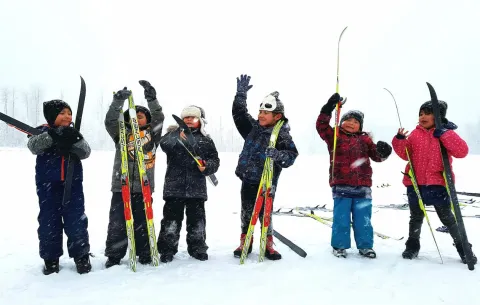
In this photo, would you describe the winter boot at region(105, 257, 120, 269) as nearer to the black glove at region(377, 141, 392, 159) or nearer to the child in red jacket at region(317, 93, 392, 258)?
the child in red jacket at region(317, 93, 392, 258)

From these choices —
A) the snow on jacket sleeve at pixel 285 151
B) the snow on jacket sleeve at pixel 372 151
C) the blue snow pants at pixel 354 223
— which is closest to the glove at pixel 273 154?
the snow on jacket sleeve at pixel 285 151

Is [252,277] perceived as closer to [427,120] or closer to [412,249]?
[412,249]

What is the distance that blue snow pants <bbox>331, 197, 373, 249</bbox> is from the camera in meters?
4.53

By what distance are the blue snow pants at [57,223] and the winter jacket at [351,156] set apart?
330 centimetres

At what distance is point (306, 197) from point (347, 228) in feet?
27.1

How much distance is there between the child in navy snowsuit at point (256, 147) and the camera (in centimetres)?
450

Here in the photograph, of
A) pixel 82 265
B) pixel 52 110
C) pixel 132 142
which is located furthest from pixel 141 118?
pixel 82 265

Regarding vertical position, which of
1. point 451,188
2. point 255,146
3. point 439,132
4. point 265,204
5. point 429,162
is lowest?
point 265,204

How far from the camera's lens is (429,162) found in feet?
14.4

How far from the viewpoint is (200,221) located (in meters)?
4.47

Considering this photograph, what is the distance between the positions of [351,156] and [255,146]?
4.41 ft

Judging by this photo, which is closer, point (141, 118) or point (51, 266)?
point (51, 266)

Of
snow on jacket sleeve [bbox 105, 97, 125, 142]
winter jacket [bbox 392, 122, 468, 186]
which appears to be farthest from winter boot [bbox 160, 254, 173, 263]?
winter jacket [bbox 392, 122, 468, 186]

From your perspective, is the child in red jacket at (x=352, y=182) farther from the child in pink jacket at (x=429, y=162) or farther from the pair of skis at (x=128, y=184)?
the pair of skis at (x=128, y=184)
